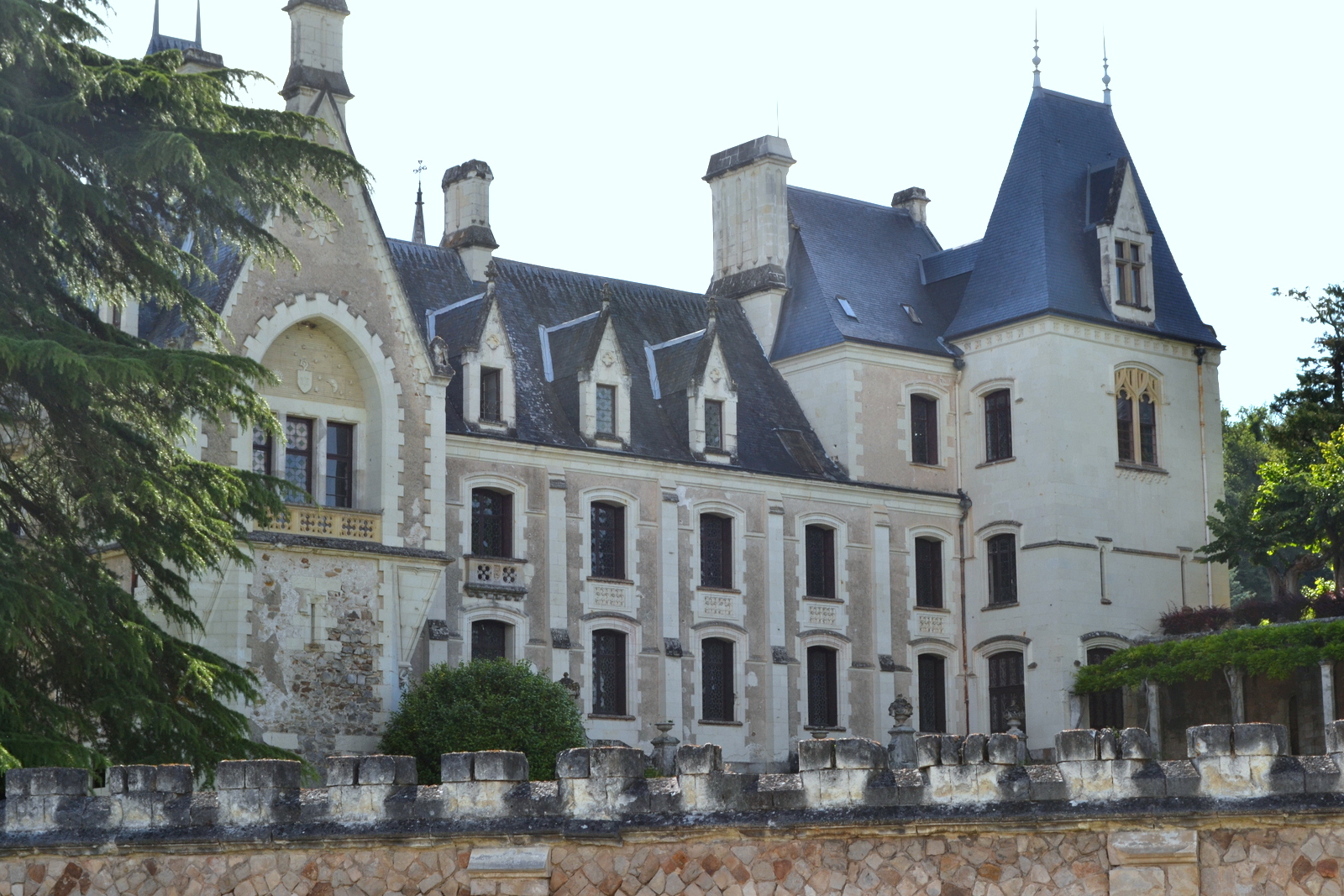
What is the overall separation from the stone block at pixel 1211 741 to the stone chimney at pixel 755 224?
91.0 feet

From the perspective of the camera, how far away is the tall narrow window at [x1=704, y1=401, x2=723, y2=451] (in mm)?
38688

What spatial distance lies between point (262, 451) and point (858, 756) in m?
17.9

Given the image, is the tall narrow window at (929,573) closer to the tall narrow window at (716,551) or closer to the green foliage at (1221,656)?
the green foliage at (1221,656)

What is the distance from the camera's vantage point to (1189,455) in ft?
137

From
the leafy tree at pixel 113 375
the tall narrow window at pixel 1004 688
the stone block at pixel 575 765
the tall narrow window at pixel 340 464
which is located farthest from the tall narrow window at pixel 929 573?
the stone block at pixel 575 765

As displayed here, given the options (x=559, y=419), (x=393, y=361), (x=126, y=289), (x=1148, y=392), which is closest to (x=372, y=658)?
(x=393, y=361)

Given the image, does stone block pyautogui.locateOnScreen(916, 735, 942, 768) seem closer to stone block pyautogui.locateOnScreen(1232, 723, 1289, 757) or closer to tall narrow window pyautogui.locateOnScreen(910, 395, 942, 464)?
stone block pyautogui.locateOnScreen(1232, 723, 1289, 757)

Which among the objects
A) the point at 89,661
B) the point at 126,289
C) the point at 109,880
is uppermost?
the point at 126,289

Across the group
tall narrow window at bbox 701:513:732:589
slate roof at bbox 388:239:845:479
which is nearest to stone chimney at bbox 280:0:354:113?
slate roof at bbox 388:239:845:479

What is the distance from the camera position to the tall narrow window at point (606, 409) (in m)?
37.4

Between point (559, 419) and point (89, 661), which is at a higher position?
point (559, 419)

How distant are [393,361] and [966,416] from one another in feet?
42.6

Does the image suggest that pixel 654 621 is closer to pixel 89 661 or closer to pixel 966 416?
pixel 966 416

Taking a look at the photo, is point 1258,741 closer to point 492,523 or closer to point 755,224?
point 492,523
